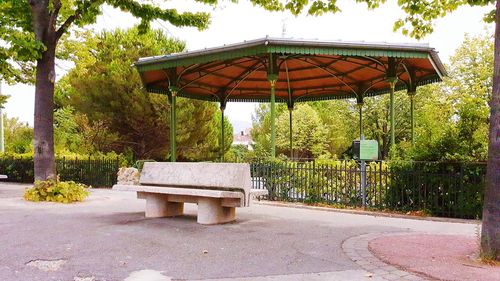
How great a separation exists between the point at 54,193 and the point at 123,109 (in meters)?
13.0

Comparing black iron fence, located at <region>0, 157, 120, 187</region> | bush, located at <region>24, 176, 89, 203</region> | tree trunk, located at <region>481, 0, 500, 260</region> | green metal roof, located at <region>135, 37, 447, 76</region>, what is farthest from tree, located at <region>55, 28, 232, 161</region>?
tree trunk, located at <region>481, 0, 500, 260</region>

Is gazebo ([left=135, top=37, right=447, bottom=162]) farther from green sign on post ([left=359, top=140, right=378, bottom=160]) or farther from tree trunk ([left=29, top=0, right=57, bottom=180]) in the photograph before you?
tree trunk ([left=29, top=0, right=57, bottom=180])

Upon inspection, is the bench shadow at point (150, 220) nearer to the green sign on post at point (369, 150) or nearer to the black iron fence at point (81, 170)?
the green sign on post at point (369, 150)

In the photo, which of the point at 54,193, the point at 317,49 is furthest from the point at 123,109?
the point at 317,49

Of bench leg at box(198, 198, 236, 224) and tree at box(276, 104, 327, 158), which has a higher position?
tree at box(276, 104, 327, 158)

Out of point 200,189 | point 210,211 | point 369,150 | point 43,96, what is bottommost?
point 210,211

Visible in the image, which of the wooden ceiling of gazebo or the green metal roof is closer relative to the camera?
the green metal roof

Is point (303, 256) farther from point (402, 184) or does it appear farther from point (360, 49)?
point (360, 49)

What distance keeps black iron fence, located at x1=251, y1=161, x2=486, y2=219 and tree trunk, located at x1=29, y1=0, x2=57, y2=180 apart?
231 inches

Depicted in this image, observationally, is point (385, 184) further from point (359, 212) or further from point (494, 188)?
point (494, 188)

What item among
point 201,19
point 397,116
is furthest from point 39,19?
point 397,116

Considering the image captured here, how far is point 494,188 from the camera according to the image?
534 centimetres

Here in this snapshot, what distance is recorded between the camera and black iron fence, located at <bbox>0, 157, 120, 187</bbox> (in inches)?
684

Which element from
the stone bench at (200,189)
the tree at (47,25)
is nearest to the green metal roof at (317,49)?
the tree at (47,25)
